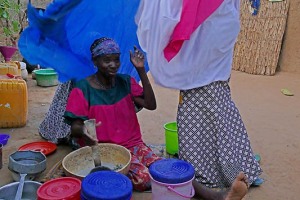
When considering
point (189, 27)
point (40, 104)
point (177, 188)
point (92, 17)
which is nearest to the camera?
point (177, 188)

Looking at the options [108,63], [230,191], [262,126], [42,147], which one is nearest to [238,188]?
[230,191]

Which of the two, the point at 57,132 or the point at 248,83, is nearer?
the point at 57,132

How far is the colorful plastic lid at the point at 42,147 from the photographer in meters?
3.10

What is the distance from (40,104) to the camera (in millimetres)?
4859

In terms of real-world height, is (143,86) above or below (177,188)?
above

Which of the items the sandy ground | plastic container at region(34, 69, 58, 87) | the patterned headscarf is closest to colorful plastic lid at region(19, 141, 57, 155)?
the sandy ground

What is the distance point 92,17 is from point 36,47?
49cm

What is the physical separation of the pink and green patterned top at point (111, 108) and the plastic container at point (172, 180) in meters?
0.63

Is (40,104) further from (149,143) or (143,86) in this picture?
(143,86)

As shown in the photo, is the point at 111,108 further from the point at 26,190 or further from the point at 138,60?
the point at 26,190

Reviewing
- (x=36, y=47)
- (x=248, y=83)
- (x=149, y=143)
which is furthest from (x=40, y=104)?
(x=248, y=83)

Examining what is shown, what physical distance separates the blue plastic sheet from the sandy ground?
871 mm

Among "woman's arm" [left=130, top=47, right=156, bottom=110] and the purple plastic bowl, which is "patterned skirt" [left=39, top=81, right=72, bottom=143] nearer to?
the purple plastic bowl

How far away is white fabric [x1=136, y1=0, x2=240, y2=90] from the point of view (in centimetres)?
232
